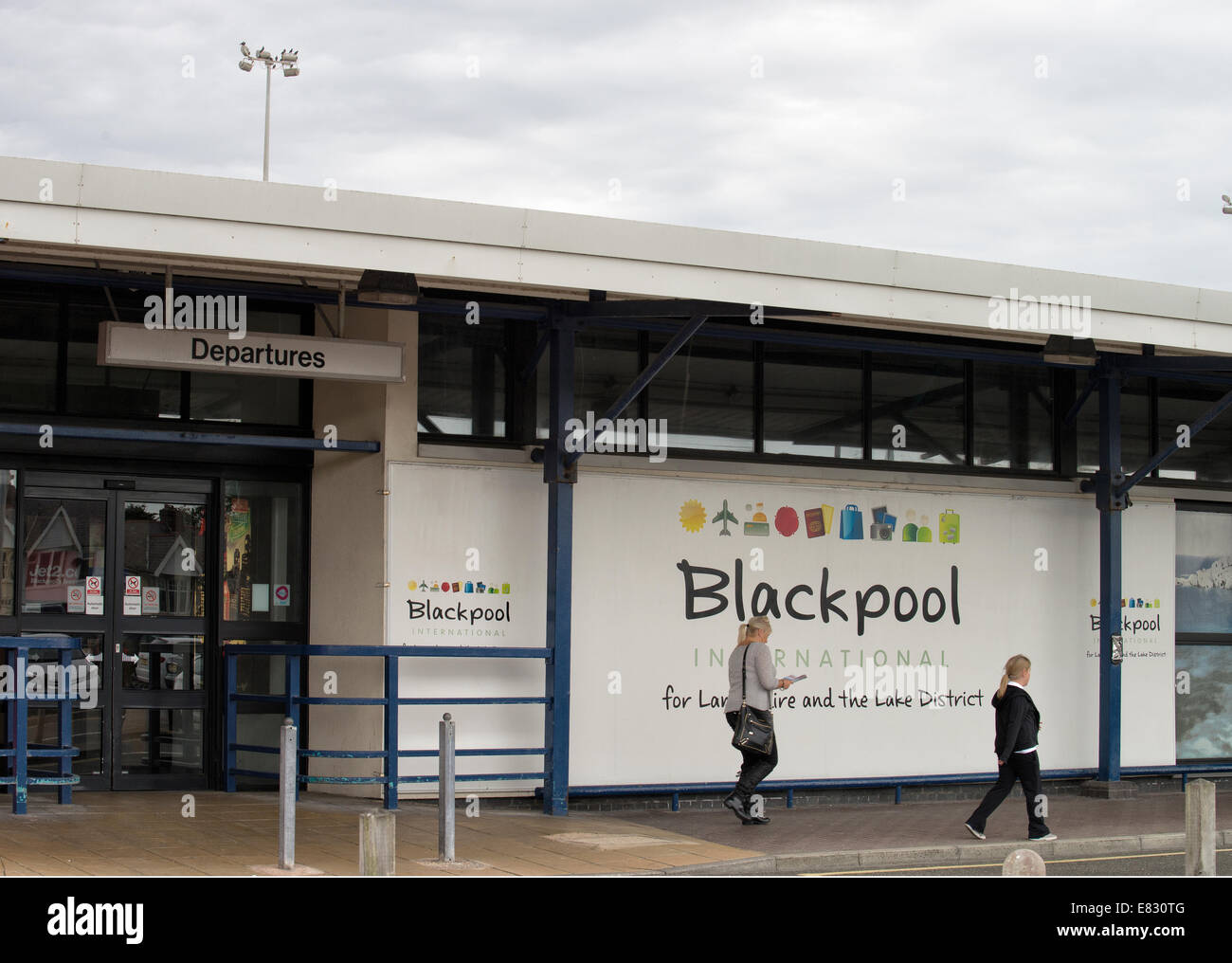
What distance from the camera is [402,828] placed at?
11.2 m

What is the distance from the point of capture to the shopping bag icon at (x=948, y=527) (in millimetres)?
14664

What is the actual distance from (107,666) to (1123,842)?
334 inches

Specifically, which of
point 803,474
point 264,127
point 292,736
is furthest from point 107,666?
point 264,127

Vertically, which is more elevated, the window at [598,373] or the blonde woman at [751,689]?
the window at [598,373]

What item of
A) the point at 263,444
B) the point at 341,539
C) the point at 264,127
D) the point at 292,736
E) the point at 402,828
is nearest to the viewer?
the point at 292,736

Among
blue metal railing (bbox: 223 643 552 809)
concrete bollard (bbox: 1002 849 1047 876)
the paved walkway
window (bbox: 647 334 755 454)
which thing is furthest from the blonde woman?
concrete bollard (bbox: 1002 849 1047 876)

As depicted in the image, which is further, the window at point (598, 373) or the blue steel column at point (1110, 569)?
the blue steel column at point (1110, 569)

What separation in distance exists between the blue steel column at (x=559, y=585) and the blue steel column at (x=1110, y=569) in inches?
228

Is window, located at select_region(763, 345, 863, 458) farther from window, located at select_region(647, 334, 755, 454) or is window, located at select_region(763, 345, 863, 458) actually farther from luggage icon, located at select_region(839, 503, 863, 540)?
luggage icon, located at select_region(839, 503, 863, 540)

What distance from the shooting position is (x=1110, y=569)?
15.0 metres

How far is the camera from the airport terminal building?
11.8 m

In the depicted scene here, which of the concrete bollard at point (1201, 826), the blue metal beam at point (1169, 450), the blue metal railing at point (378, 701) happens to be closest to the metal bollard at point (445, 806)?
the blue metal railing at point (378, 701)

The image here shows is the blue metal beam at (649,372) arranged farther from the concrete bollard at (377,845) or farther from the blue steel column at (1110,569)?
the concrete bollard at (377,845)

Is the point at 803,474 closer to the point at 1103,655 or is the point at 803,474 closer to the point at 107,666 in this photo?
the point at 1103,655
